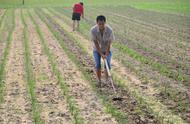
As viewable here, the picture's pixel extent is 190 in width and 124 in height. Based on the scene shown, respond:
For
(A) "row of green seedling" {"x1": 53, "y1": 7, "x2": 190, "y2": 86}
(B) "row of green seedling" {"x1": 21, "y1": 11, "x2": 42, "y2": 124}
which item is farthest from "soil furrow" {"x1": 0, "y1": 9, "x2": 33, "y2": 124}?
(A) "row of green seedling" {"x1": 53, "y1": 7, "x2": 190, "y2": 86}

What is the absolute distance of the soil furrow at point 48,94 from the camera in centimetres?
857

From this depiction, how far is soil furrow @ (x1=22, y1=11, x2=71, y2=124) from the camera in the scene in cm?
857

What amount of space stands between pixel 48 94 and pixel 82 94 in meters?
0.84

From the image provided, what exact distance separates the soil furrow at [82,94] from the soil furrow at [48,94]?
13.8 inches

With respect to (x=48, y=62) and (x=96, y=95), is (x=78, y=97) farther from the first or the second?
(x=48, y=62)

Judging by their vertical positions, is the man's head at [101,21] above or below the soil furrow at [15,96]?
above

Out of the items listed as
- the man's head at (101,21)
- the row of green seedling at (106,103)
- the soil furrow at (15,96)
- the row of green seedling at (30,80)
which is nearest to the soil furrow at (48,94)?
the row of green seedling at (30,80)

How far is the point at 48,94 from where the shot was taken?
10375 millimetres

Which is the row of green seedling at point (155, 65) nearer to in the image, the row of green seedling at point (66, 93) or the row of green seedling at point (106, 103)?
the row of green seedling at point (106, 103)

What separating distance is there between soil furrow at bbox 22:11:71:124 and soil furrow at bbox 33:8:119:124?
35 centimetres

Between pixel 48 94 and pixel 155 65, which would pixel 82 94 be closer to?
pixel 48 94

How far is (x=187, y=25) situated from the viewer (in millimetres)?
26328

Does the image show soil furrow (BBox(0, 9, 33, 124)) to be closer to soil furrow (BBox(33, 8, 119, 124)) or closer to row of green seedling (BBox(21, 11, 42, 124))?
row of green seedling (BBox(21, 11, 42, 124))

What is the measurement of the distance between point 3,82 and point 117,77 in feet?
10.4
